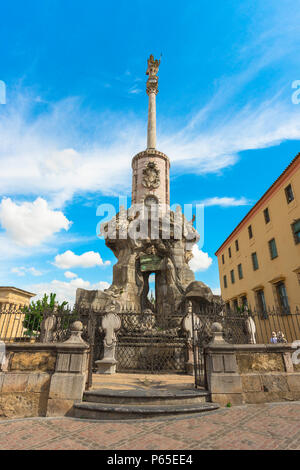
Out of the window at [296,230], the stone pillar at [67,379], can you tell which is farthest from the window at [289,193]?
the stone pillar at [67,379]

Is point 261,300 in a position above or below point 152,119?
below

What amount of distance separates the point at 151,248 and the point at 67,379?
13.2 metres

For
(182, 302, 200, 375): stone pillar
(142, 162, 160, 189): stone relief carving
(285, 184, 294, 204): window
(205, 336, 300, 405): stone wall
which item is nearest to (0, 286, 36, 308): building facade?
(142, 162, 160, 189): stone relief carving

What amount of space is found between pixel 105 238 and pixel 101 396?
552 inches

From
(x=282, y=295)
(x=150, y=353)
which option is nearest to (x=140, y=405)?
(x=150, y=353)

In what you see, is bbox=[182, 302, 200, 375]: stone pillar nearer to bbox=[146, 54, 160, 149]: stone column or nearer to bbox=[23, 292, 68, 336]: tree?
bbox=[23, 292, 68, 336]: tree

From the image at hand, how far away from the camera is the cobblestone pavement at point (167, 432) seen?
3762 mm

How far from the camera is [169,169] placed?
2222cm

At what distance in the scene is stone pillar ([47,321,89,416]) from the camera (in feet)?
18.2

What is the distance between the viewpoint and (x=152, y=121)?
24.0 m

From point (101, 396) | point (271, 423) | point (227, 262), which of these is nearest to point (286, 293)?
point (227, 262)

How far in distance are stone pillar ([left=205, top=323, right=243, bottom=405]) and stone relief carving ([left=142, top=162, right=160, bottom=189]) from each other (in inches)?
624

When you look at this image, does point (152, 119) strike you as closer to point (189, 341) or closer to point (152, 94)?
point (152, 94)
